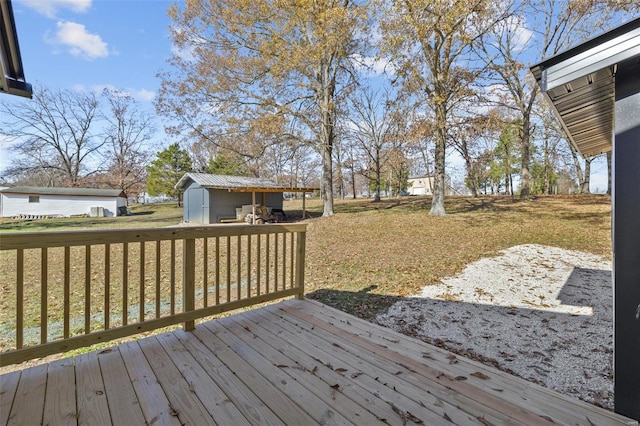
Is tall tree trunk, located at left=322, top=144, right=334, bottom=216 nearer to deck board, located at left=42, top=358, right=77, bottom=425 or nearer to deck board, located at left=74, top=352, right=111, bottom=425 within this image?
deck board, located at left=74, top=352, right=111, bottom=425

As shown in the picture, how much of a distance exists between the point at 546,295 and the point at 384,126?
16.9m

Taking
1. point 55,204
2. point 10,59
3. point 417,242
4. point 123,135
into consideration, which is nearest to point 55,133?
point 123,135

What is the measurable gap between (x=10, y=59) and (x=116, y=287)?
3832mm

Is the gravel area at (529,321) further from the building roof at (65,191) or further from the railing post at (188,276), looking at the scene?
the building roof at (65,191)

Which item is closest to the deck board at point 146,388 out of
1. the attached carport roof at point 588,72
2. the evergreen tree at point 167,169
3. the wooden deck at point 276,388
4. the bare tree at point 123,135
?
the wooden deck at point 276,388

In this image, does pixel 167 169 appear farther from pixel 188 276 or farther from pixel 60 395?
pixel 60 395

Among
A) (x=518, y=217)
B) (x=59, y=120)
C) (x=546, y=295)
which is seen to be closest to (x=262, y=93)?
(x=59, y=120)

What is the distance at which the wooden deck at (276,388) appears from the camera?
1.62 meters

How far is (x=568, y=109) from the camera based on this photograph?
2.43m

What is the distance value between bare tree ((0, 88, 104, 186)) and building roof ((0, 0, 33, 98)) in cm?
904

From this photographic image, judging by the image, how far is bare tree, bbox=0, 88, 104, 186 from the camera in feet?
34.0

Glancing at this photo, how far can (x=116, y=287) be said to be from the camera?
537cm

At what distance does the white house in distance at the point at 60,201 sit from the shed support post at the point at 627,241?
18.4m

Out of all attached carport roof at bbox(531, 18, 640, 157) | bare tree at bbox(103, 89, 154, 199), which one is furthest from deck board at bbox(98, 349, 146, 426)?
bare tree at bbox(103, 89, 154, 199)
